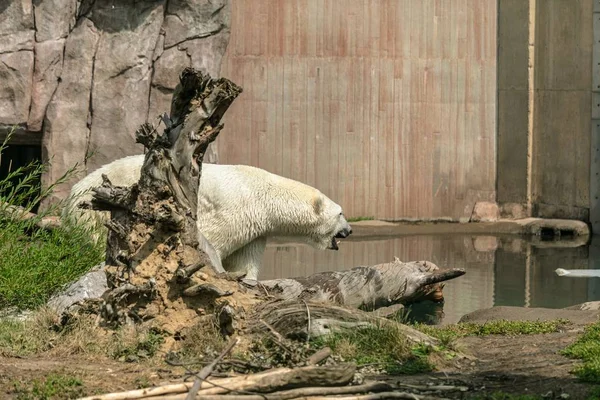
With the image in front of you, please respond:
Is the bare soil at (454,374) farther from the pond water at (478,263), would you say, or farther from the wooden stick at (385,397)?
the pond water at (478,263)

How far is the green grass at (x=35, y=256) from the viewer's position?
25.2ft

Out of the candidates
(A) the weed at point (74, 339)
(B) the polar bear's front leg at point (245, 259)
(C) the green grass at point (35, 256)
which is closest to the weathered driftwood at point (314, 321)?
(A) the weed at point (74, 339)

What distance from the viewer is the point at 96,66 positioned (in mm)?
15156

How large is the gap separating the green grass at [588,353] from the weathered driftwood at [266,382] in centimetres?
131

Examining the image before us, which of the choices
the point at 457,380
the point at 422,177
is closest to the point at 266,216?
the point at 457,380

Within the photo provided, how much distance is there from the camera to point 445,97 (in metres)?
17.2

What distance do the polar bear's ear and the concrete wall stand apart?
24.6 ft

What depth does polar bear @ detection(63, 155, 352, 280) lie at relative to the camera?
395 inches

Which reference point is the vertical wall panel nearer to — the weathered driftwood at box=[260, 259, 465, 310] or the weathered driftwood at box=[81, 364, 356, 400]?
the weathered driftwood at box=[260, 259, 465, 310]

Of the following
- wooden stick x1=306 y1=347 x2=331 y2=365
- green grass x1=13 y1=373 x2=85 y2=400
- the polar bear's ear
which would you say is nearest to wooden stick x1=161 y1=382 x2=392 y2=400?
wooden stick x1=306 y1=347 x2=331 y2=365

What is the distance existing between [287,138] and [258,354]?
10.5 meters

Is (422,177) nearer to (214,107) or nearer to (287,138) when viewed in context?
(287,138)

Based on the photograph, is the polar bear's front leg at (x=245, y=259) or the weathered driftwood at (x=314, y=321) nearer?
the weathered driftwood at (x=314, y=321)

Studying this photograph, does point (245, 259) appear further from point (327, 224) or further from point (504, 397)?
point (504, 397)
